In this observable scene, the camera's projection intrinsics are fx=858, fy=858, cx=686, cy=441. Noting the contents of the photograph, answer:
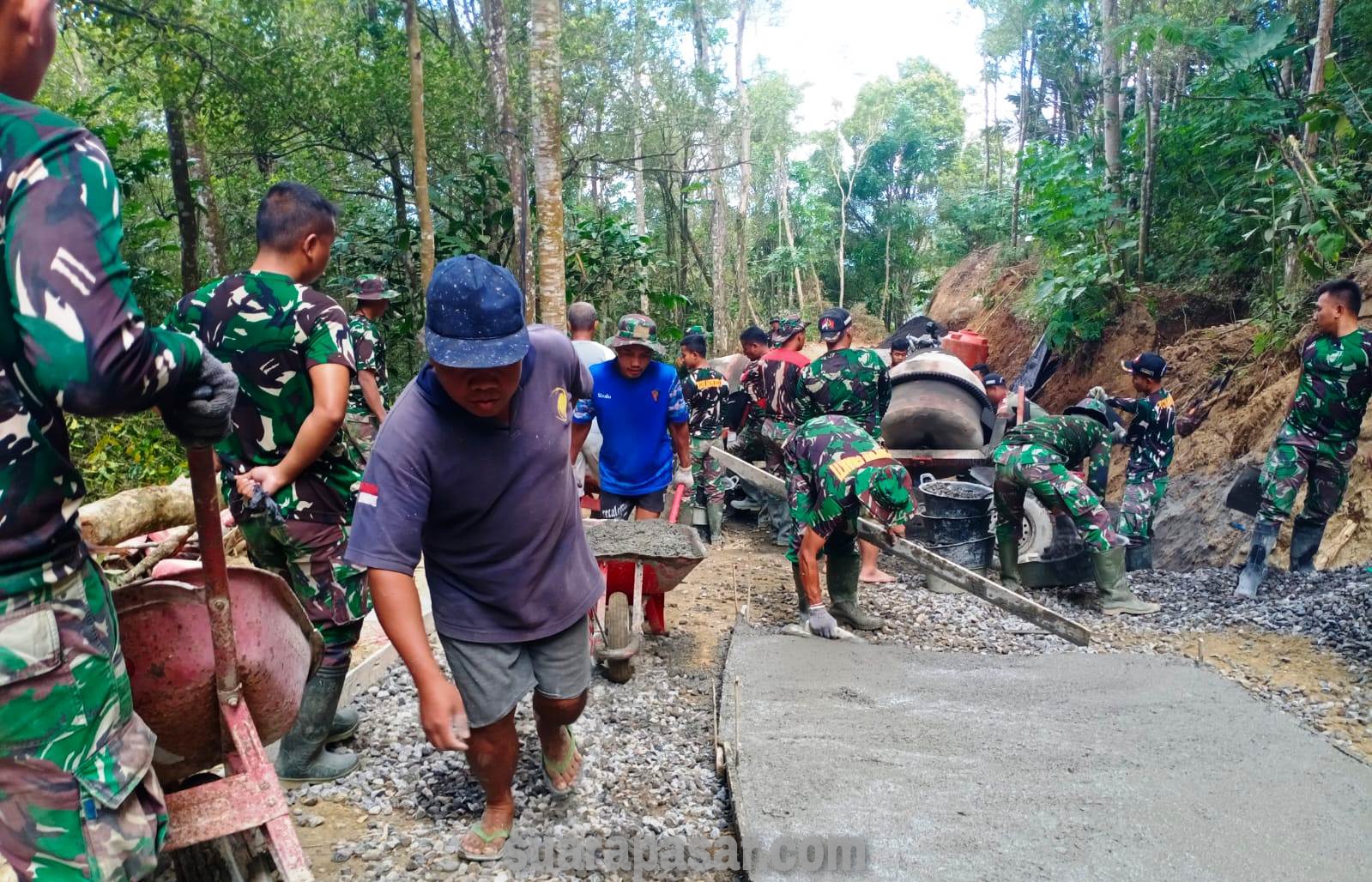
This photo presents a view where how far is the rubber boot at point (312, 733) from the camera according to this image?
10.2ft

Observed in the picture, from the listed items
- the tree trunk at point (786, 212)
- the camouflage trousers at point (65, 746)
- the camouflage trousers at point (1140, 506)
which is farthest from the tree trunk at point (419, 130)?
the tree trunk at point (786, 212)

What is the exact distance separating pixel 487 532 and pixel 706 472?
5.16m

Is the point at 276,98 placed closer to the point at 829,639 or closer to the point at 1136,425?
the point at 829,639

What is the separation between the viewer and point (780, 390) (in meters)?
7.20

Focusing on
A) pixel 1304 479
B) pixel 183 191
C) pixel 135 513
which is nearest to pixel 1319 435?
pixel 1304 479

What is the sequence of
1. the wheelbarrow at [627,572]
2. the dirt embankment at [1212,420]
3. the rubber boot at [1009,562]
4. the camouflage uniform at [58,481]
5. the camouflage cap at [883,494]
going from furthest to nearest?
the dirt embankment at [1212,420], the rubber boot at [1009,562], the camouflage cap at [883,494], the wheelbarrow at [627,572], the camouflage uniform at [58,481]

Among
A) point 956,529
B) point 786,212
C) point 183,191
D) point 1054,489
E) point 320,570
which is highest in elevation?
point 786,212

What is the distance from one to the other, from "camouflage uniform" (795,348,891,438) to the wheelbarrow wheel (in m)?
2.18

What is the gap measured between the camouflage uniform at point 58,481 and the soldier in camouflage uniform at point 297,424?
1417 millimetres

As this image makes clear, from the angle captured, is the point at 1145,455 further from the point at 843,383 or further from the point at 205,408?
the point at 205,408

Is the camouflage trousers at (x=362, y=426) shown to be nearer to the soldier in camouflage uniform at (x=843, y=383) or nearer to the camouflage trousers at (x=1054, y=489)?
the soldier in camouflage uniform at (x=843, y=383)

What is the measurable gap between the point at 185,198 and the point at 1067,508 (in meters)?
8.15

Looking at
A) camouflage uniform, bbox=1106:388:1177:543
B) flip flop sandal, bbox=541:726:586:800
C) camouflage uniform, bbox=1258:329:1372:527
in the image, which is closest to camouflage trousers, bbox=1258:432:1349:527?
camouflage uniform, bbox=1258:329:1372:527

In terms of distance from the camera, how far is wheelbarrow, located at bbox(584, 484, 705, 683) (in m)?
4.14
